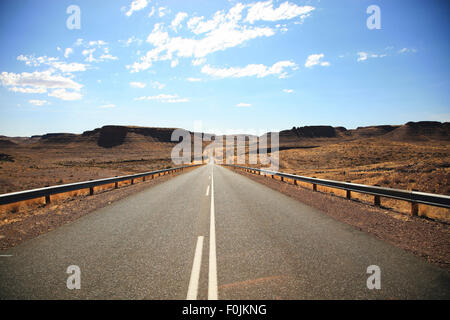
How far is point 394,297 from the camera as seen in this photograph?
2.79 metres

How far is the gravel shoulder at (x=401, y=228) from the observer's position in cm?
416

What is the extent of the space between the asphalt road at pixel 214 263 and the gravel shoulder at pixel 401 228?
0.32 meters

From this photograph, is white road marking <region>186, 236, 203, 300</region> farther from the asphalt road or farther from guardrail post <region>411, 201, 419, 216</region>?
guardrail post <region>411, 201, 419, 216</region>

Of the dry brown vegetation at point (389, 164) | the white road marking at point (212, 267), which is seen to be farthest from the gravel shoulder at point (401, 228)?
the white road marking at point (212, 267)

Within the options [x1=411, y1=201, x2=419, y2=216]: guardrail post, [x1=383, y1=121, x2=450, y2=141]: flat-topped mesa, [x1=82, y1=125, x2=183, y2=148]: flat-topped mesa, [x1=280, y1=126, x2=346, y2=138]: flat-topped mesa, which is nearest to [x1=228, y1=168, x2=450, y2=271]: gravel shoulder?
[x1=411, y1=201, x2=419, y2=216]: guardrail post

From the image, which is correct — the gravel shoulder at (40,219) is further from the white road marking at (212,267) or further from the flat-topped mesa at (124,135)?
the flat-topped mesa at (124,135)

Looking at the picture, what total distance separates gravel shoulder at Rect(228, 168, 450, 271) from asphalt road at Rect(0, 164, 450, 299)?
325mm

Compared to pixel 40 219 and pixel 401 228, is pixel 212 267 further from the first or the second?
pixel 40 219

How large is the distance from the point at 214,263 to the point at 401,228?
4.81 meters

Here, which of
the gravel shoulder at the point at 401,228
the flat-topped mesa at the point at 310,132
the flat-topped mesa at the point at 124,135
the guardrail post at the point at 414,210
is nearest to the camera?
the gravel shoulder at the point at 401,228

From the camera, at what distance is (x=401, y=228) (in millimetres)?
5578

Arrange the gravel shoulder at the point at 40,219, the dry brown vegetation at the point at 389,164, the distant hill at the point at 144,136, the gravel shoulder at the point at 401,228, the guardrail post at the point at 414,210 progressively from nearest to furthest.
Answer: the gravel shoulder at the point at 401,228
the gravel shoulder at the point at 40,219
the guardrail post at the point at 414,210
the dry brown vegetation at the point at 389,164
the distant hill at the point at 144,136
